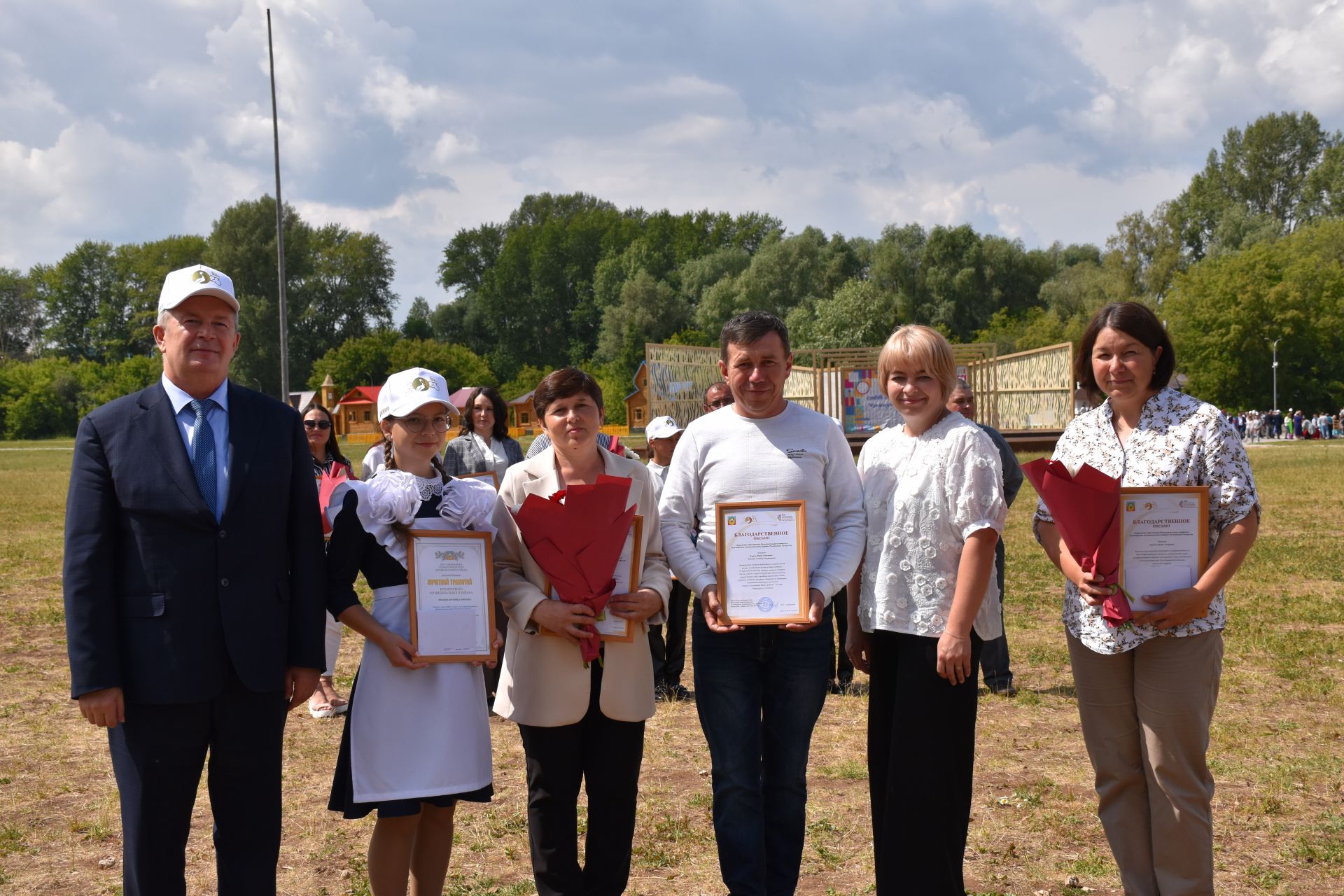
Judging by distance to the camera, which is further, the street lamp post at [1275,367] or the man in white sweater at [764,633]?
the street lamp post at [1275,367]

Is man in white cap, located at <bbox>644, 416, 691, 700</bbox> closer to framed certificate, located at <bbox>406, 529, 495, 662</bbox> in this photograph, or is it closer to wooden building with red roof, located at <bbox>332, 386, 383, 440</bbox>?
framed certificate, located at <bbox>406, 529, 495, 662</bbox>

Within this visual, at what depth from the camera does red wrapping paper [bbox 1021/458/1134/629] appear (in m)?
3.72

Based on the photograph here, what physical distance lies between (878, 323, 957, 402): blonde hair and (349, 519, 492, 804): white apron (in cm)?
178

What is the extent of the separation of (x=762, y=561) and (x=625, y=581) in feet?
1.74

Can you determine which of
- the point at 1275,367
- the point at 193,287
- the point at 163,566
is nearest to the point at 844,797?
the point at 163,566

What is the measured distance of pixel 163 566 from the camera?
3332 mm

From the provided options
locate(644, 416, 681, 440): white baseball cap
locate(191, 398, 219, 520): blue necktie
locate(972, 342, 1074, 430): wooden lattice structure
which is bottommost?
locate(191, 398, 219, 520): blue necktie

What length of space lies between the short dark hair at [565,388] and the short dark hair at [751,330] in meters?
0.51

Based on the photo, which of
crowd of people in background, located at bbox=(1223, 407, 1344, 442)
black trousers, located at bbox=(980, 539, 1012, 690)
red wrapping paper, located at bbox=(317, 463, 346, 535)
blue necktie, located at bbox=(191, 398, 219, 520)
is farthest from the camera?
crowd of people in background, located at bbox=(1223, 407, 1344, 442)

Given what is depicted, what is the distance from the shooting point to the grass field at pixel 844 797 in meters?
4.67

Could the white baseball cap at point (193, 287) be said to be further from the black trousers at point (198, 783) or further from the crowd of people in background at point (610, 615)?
the black trousers at point (198, 783)

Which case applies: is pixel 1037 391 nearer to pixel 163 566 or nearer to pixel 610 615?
pixel 610 615

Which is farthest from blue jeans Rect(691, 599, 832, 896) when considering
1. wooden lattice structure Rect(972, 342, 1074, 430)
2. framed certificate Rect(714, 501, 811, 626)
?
wooden lattice structure Rect(972, 342, 1074, 430)

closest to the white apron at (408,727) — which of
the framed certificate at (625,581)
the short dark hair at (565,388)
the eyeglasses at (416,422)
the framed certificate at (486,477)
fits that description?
the eyeglasses at (416,422)
